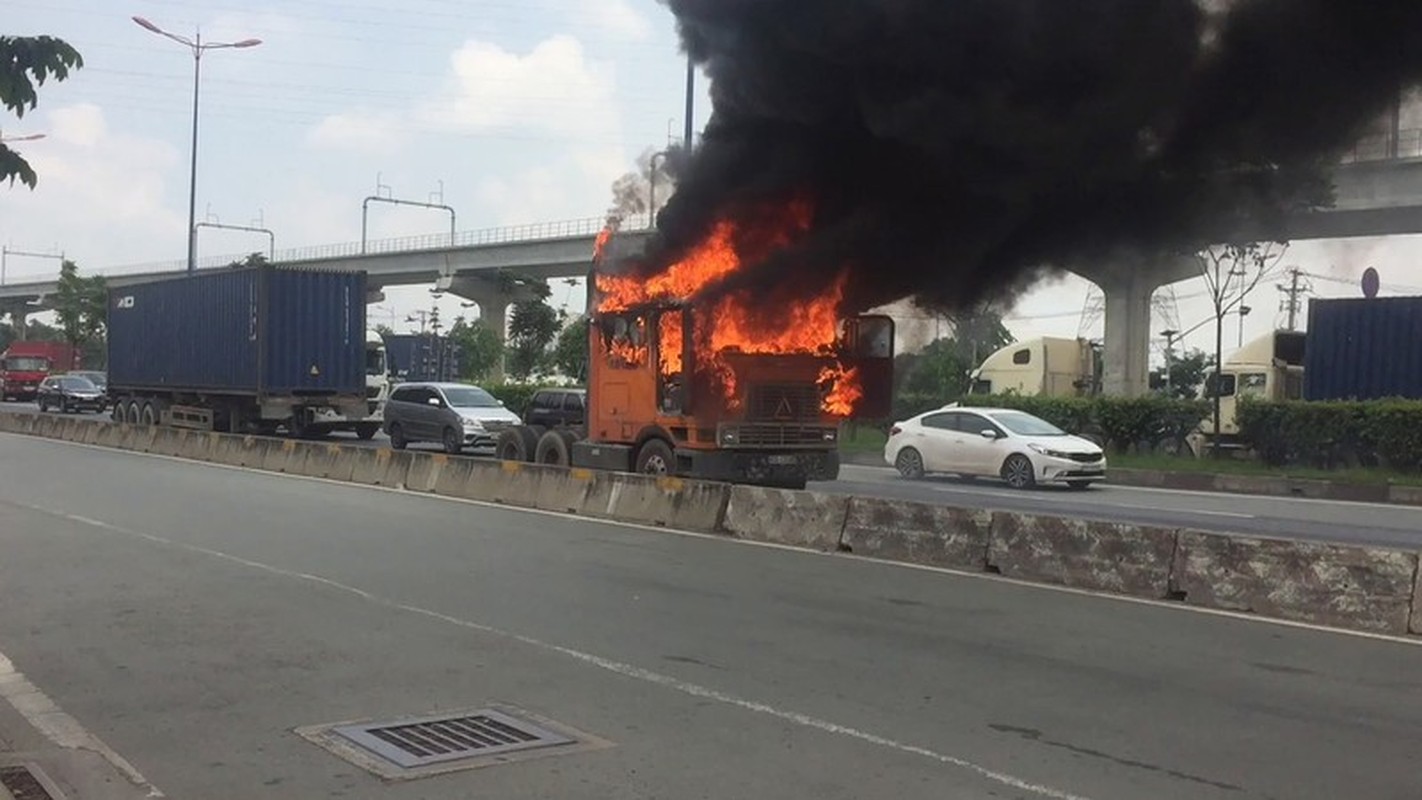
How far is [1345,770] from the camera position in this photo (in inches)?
225

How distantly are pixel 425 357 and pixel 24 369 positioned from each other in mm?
20592

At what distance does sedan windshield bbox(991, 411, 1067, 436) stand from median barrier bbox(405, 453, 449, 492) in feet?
32.2

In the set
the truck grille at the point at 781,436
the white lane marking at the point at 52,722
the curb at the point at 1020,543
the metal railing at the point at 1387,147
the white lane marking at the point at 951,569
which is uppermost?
the metal railing at the point at 1387,147

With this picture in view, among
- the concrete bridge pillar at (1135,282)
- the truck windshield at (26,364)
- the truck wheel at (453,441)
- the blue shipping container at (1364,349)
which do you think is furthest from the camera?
the truck windshield at (26,364)

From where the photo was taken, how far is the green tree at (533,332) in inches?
2087

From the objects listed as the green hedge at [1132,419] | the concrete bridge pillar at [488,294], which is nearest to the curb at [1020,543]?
the green hedge at [1132,419]

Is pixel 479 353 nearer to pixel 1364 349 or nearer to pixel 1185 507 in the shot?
pixel 1364 349

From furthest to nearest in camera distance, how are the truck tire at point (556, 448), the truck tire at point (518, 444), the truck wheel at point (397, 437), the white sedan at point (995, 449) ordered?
1. the truck wheel at point (397, 437)
2. the white sedan at point (995, 449)
3. the truck tire at point (518, 444)
4. the truck tire at point (556, 448)

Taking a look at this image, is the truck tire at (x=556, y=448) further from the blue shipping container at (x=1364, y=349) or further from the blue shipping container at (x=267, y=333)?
the blue shipping container at (x=1364, y=349)

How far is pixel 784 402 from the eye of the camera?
16031 millimetres

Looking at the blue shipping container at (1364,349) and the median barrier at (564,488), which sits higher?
the blue shipping container at (1364,349)

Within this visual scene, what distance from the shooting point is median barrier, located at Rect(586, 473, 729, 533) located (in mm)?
14211

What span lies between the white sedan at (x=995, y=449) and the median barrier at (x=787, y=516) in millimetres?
9223

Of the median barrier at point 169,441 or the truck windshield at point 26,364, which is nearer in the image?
the median barrier at point 169,441
